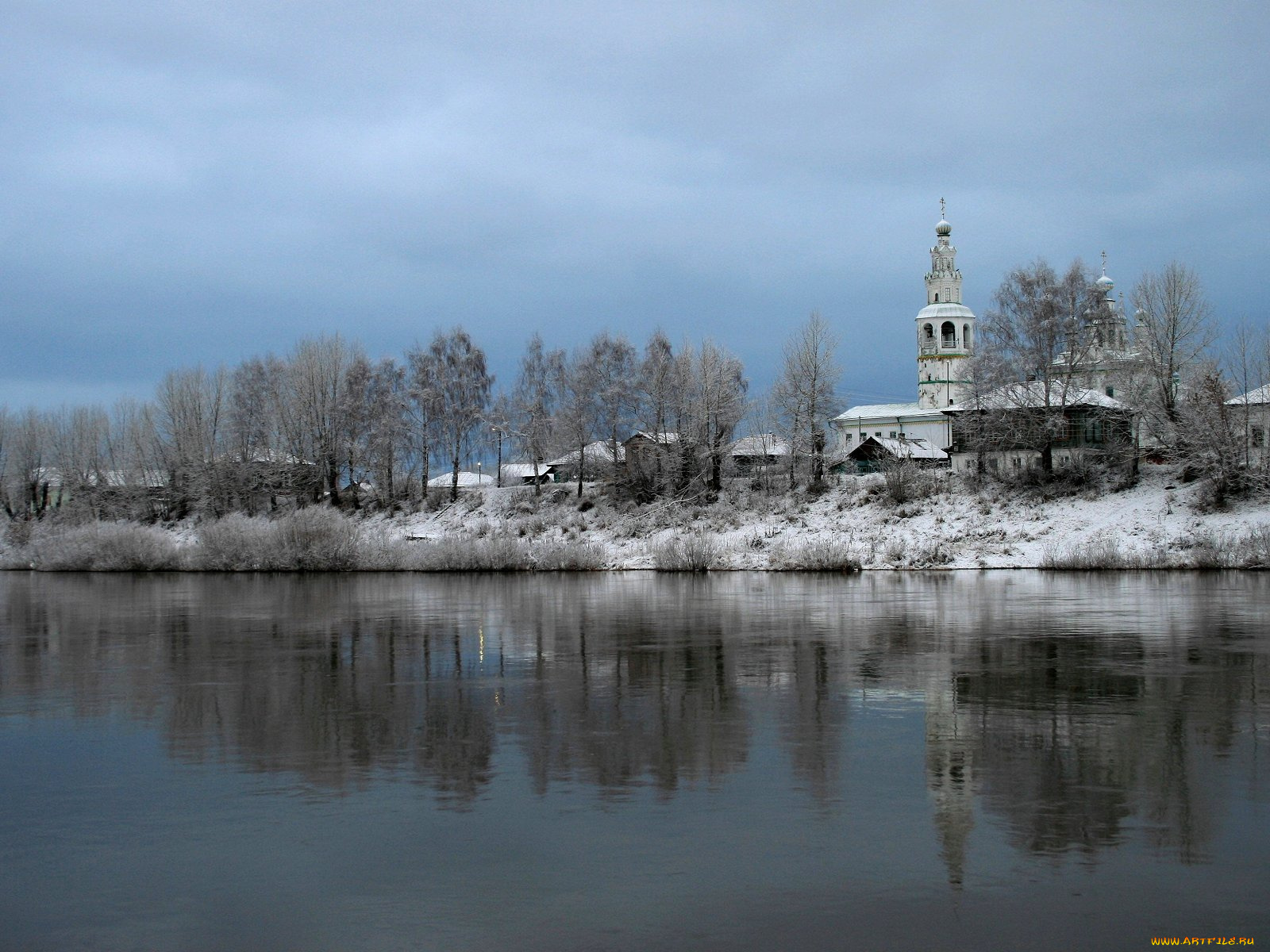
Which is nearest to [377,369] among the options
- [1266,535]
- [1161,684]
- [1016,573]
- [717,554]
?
[717,554]

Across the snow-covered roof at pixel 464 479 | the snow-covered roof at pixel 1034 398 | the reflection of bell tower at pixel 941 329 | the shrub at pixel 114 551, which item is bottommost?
→ the shrub at pixel 114 551

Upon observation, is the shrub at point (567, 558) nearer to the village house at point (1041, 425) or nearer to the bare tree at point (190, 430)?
the village house at point (1041, 425)

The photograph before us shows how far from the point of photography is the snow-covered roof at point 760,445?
7388cm

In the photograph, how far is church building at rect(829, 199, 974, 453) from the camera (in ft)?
354

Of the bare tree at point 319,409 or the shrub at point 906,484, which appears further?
the bare tree at point 319,409

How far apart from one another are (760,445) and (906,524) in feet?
78.1

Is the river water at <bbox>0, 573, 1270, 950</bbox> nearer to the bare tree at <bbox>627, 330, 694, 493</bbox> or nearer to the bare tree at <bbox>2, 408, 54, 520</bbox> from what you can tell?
the bare tree at <bbox>627, 330, 694, 493</bbox>

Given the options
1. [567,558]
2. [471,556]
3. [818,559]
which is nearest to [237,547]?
[471,556]

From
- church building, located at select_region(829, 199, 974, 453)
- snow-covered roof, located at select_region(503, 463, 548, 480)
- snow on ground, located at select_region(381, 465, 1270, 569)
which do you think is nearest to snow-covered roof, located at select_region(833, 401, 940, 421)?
church building, located at select_region(829, 199, 974, 453)

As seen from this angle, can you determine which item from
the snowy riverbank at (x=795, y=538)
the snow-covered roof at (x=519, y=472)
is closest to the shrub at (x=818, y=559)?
the snowy riverbank at (x=795, y=538)

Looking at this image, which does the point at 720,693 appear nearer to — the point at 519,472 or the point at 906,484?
the point at 906,484

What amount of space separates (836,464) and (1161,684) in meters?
69.4

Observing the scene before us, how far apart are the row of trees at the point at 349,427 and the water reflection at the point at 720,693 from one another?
43088 mm

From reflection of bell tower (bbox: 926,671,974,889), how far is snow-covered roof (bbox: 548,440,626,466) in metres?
58.2
